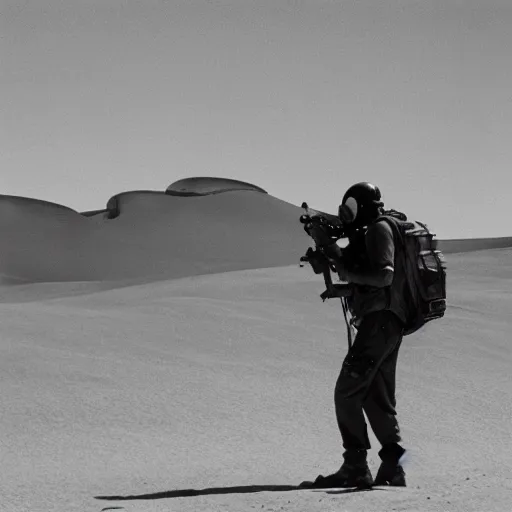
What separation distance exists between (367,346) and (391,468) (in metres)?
0.63

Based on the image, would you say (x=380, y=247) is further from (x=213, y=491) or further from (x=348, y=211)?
(x=213, y=491)

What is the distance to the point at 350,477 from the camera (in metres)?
5.29

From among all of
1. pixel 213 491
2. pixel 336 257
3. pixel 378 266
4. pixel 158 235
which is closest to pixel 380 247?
pixel 378 266

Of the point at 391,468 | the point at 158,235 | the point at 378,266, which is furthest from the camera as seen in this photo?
the point at 158,235

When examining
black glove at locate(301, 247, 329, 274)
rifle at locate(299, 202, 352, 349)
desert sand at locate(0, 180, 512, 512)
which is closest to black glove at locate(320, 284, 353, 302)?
rifle at locate(299, 202, 352, 349)

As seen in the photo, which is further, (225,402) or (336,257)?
(225,402)

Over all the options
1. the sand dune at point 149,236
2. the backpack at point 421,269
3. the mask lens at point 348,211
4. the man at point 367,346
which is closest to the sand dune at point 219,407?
the man at point 367,346

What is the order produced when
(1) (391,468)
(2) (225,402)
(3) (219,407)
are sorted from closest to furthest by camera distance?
(1) (391,468)
(3) (219,407)
(2) (225,402)

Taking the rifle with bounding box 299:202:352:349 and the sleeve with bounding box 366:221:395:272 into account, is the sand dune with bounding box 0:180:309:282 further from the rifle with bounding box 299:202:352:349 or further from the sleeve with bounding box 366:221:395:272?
the sleeve with bounding box 366:221:395:272

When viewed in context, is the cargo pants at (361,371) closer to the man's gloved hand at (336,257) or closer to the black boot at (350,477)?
the black boot at (350,477)

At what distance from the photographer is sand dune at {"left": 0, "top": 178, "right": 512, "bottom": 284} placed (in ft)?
178

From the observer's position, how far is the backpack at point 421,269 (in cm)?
527

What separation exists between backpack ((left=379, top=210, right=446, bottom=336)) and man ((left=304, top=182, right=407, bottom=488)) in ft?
0.15

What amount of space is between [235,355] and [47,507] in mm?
4954
